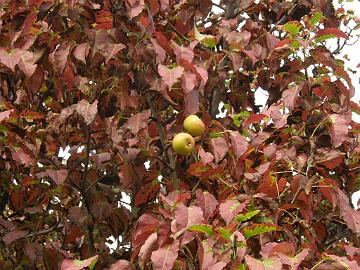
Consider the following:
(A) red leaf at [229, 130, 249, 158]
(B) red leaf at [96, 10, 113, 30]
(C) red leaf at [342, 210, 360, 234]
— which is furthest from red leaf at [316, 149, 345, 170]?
(B) red leaf at [96, 10, 113, 30]

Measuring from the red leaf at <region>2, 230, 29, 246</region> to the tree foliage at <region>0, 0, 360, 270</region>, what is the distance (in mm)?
10

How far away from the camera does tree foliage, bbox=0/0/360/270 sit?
10.3ft

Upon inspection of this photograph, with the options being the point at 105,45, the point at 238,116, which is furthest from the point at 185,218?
the point at 238,116

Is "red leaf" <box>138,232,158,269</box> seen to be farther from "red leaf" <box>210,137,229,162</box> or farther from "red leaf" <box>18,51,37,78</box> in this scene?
"red leaf" <box>18,51,37,78</box>

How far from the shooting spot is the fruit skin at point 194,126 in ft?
12.0

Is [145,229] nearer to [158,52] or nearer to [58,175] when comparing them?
[158,52]

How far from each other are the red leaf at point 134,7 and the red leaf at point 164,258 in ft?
3.93

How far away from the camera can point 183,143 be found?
360cm

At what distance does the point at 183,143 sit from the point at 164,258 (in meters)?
0.93

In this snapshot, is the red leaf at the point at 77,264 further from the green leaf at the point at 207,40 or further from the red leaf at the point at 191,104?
the green leaf at the point at 207,40

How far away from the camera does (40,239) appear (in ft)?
16.3

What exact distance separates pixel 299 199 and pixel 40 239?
2216 millimetres

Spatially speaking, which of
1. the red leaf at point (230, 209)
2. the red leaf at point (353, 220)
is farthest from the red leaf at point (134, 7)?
the red leaf at point (353, 220)

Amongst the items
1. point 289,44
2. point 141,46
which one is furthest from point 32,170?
point 289,44
